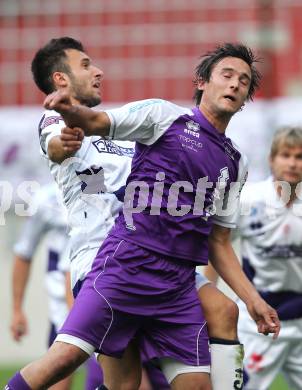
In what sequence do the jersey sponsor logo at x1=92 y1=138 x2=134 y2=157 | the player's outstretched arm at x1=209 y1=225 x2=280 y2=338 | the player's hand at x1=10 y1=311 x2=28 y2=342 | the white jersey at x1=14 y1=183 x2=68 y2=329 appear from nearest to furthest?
the player's outstretched arm at x1=209 y1=225 x2=280 y2=338 < the jersey sponsor logo at x1=92 y1=138 x2=134 y2=157 < the player's hand at x1=10 y1=311 x2=28 y2=342 < the white jersey at x1=14 y1=183 x2=68 y2=329

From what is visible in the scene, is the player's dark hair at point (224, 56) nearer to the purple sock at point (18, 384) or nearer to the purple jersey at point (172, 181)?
the purple jersey at point (172, 181)

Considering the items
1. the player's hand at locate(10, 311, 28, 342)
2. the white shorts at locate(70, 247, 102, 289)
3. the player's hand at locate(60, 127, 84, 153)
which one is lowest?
the player's hand at locate(10, 311, 28, 342)

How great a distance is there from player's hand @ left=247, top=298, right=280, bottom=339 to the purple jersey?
0.36m

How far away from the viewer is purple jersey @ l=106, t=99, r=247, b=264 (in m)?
4.39

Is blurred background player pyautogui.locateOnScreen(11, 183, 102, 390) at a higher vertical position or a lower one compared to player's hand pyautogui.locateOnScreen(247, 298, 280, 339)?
lower

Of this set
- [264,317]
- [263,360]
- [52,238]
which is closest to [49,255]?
[52,238]

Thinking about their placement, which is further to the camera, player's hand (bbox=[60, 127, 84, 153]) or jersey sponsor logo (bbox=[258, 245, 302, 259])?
jersey sponsor logo (bbox=[258, 245, 302, 259])

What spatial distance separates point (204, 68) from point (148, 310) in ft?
3.94

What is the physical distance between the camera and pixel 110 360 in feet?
15.5

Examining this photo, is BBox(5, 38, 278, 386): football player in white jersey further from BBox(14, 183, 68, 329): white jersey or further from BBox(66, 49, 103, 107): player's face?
BBox(14, 183, 68, 329): white jersey

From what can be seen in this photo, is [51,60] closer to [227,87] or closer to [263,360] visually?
[227,87]

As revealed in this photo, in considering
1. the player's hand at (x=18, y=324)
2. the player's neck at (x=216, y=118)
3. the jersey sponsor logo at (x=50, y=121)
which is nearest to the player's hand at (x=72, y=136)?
the jersey sponsor logo at (x=50, y=121)

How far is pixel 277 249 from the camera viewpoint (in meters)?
6.09

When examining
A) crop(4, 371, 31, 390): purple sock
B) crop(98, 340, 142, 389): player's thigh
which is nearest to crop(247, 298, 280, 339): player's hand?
crop(98, 340, 142, 389): player's thigh
